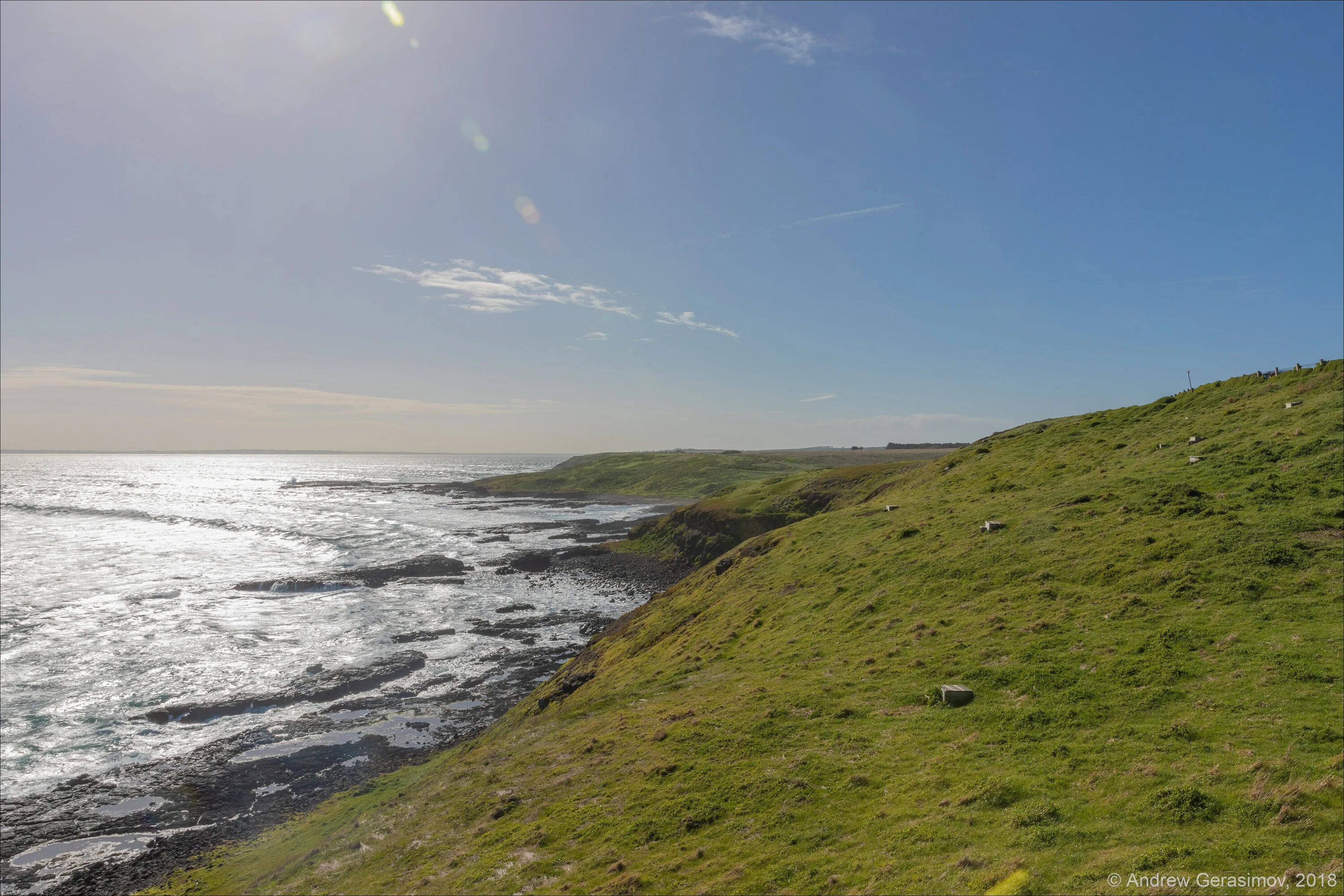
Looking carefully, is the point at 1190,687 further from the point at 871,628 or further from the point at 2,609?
the point at 2,609

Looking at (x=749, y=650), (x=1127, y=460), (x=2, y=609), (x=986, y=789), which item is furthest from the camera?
(x=2, y=609)

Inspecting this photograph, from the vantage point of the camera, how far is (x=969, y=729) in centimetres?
1739

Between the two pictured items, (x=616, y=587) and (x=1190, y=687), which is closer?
(x=1190, y=687)

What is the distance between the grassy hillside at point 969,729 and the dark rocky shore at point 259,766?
3.65m

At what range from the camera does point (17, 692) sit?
43.5 meters

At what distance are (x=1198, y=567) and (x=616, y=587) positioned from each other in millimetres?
59698

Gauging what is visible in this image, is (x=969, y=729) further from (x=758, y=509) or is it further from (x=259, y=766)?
(x=758, y=509)

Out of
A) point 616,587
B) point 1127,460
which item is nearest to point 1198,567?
point 1127,460

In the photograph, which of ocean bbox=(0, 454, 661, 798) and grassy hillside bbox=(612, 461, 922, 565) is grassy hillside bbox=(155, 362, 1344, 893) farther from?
grassy hillside bbox=(612, 461, 922, 565)

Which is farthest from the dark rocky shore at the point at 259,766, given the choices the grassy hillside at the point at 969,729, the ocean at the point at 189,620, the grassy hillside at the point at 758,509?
the grassy hillside at the point at 758,509

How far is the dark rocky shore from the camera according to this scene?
2609 cm

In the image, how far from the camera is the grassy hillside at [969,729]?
12.3 metres

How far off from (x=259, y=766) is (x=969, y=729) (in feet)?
119

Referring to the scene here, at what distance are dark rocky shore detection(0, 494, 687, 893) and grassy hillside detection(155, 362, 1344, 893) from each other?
3653 millimetres
